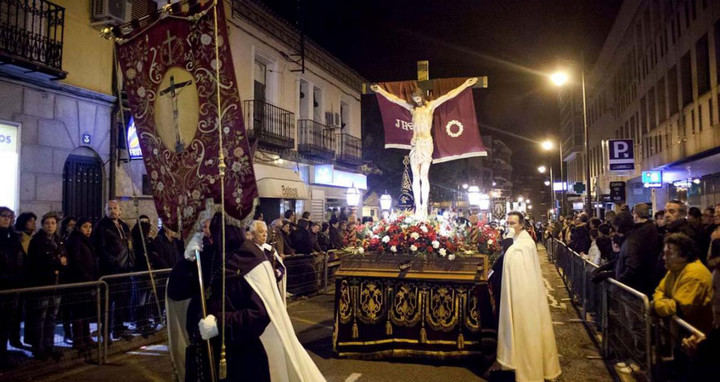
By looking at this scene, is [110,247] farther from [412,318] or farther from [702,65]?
[702,65]

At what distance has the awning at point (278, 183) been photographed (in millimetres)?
17031

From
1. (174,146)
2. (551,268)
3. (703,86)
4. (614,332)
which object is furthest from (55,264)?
(703,86)

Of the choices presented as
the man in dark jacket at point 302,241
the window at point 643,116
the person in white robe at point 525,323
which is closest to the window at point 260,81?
the man in dark jacket at point 302,241

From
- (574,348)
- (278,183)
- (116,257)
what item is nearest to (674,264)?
(574,348)

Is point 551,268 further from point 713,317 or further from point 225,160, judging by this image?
point 225,160

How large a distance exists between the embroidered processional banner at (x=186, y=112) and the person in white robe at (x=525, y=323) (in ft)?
12.2

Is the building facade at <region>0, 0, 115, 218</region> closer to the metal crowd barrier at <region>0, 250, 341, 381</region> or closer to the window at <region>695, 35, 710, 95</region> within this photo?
the metal crowd barrier at <region>0, 250, 341, 381</region>

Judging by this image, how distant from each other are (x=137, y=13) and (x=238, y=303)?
11.5 metres

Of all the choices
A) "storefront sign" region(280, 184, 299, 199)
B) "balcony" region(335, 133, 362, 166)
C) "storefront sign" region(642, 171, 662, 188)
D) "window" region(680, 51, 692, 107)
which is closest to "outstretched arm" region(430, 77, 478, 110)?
"storefront sign" region(280, 184, 299, 199)

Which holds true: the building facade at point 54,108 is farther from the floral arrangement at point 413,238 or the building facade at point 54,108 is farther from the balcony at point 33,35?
the floral arrangement at point 413,238

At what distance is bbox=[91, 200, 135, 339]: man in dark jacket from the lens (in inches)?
298

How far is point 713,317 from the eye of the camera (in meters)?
4.52

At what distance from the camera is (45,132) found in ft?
34.9

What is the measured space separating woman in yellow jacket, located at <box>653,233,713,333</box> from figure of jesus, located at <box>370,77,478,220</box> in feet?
11.9
